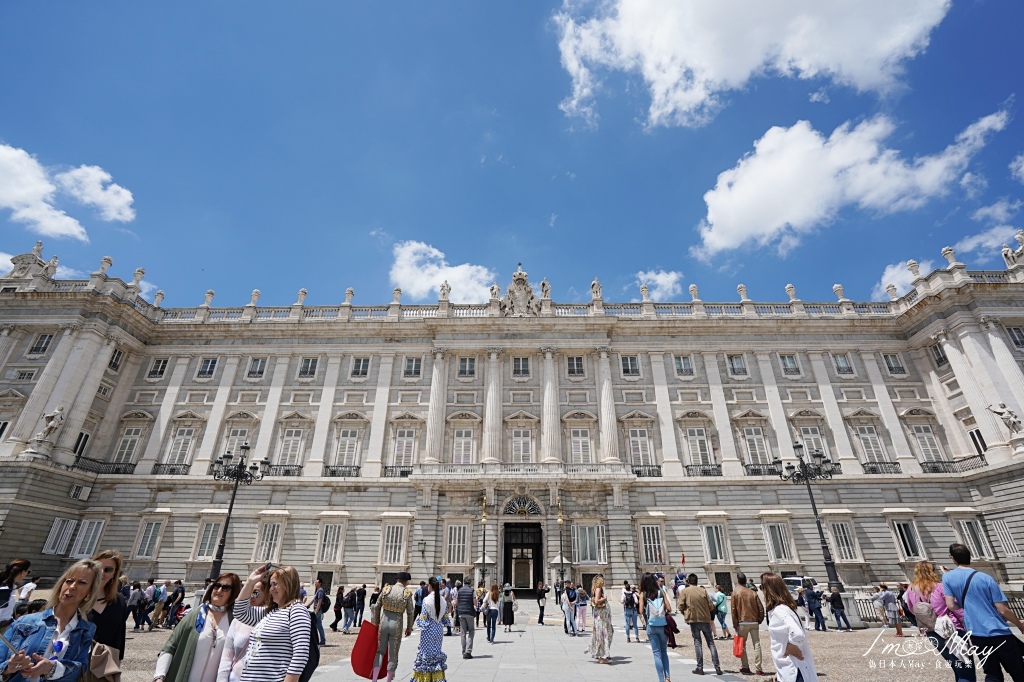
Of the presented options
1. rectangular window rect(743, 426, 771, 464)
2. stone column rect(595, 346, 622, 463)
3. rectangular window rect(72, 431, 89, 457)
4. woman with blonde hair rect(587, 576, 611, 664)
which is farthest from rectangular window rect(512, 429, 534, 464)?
rectangular window rect(72, 431, 89, 457)

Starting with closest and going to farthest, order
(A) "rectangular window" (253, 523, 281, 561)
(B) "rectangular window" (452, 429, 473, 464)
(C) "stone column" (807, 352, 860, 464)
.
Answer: (A) "rectangular window" (253, 523, 281, 561)
(C) "stone column" (807, 352, 860, 464)
(B) "rectangular window" (452, 429, 473, 464)

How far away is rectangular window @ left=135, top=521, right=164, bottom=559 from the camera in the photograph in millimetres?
25333

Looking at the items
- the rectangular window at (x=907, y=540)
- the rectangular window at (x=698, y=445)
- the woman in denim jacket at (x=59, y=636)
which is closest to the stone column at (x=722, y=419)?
the rectangular window at (x=698, y=445)

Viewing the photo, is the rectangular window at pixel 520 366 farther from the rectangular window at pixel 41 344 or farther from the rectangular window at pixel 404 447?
the rectangular window at pixel 41 344

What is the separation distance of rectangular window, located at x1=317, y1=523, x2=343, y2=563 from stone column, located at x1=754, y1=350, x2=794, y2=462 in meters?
23.5

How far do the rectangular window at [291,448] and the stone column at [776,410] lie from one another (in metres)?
26.2

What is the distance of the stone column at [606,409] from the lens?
27.0 metres

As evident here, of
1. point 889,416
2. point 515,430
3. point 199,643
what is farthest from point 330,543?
point 889,416

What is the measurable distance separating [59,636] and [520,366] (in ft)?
87.2

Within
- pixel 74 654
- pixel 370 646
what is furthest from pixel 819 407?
pixel 74 654

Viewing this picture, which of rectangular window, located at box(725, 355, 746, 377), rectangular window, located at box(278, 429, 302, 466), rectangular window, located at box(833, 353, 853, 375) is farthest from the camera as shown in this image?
rectangular window, located at box(725, 355, 746, 377)

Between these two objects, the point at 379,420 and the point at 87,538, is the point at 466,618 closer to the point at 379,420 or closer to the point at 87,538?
the point at 379,420

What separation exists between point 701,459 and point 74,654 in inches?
1084

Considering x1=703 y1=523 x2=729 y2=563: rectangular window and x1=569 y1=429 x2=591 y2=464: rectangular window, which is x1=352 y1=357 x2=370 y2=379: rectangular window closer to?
x1=569 y1=429 x2=591 y2=464: rectangular window
